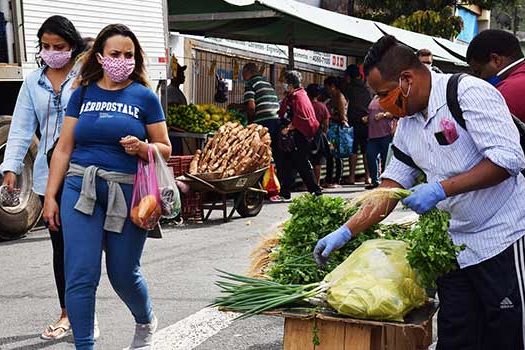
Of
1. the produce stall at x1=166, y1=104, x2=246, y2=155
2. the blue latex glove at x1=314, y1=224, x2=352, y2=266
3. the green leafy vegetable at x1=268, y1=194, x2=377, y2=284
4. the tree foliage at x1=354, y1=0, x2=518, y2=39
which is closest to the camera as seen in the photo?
the blue latex glove at x1=314, y1=224, x2=352, y2=266

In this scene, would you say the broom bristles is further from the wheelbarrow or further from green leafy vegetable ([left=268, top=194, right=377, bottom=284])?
the wheelbarrow

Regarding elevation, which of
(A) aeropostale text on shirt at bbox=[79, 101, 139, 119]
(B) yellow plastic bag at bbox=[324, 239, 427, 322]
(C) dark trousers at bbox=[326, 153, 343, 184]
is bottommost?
(C) dark trousers at bbox=[326, 153, 343, 184]

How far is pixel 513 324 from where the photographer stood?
331 centimetres

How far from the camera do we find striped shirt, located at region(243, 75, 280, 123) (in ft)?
41.3

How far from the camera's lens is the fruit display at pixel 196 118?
11742 millimetres

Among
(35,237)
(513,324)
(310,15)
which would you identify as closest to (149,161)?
(513,324)

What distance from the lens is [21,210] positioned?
9.02 m

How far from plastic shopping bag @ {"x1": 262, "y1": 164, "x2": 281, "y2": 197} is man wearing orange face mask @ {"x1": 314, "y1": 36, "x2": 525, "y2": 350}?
27.9 ft

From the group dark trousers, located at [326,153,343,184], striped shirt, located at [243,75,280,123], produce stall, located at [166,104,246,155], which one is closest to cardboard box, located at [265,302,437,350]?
produce stall, located at [166,104,246,155]

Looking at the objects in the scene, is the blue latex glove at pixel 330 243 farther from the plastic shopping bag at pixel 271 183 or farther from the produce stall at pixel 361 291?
the plastic shopping bag at pixel 271 183

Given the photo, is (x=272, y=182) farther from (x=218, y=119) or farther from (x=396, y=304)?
(x=396, y=304)

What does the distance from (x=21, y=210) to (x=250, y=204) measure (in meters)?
3.18

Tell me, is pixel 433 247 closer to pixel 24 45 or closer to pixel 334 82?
pixel 24 45

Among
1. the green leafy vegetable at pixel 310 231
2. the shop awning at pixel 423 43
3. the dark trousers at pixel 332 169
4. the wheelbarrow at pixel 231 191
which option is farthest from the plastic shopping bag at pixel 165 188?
the shop awning at pixel 423 43
